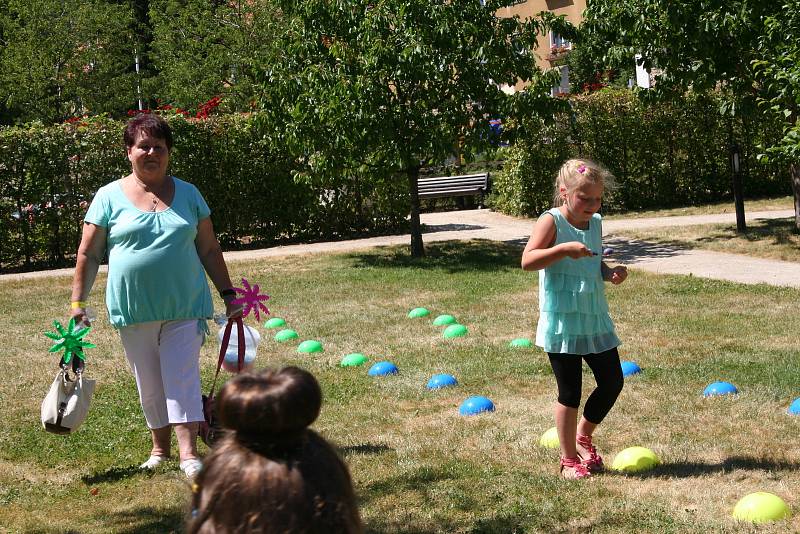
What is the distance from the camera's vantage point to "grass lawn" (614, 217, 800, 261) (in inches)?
512

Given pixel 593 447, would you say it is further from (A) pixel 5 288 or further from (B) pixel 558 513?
(A) pixel 5 288

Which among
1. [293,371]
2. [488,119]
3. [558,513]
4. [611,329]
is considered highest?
[488,119]

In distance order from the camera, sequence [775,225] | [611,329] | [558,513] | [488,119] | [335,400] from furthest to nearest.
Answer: [775,225] < [488,119] < [335,400] < [611,329] < [558,513]

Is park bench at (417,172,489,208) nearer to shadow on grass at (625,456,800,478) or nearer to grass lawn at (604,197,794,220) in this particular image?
grass lawn at (604,197,794,220)

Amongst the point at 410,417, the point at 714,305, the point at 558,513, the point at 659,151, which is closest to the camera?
the point at 558,513

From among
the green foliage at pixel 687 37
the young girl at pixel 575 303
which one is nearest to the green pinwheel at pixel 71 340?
the young girl at pixel 575 303

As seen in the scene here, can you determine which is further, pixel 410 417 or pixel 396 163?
pixel 396 163

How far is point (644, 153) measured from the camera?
19.2m

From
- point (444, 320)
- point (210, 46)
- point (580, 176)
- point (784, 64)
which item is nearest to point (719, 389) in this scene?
point (580, 176)

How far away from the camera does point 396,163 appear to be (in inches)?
530

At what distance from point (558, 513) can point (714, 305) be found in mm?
5639

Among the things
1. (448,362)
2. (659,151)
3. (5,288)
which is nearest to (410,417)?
(448,362)

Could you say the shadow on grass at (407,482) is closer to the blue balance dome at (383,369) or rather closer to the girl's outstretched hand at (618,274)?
the girl's outstretched hand at (618,274)

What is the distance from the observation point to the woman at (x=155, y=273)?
511 cm
